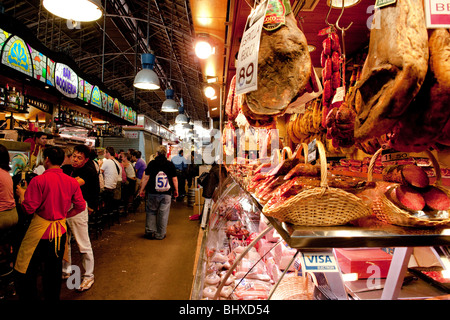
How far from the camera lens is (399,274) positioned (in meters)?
1.27

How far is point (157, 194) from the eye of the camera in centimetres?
610

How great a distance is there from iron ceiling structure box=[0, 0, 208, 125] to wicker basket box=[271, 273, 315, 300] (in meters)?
5.19

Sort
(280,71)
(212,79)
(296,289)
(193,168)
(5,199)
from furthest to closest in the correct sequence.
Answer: (193,168) → (212,79) → (5,199) → (296,289) → (280,71)

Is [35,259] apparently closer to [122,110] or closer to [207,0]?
[207,0]

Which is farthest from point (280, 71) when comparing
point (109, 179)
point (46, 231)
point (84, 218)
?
point (109, 179)

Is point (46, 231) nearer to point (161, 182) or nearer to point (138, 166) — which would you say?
point (161, 182)

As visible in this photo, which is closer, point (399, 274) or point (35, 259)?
point (399, 274)

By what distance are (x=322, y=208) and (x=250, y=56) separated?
70 centimetres

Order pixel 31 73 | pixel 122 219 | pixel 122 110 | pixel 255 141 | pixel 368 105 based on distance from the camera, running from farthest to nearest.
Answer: pixel 122 110 → pixel 122 219 → pixel 31 73 → pixel 255 141 → pixel 368 105

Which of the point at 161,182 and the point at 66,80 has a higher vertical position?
the point at 66,80

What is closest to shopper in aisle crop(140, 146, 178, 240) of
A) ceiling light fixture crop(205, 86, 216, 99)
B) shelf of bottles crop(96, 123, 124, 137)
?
ceiling light fixture crop(205, 86, 216, 99)

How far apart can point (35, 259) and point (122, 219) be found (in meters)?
5.20

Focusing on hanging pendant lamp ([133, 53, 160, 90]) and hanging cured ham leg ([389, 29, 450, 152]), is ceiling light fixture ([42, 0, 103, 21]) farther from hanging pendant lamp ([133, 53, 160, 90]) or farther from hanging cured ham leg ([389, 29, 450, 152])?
hanging cured ham leg ([389, 29, 450, 152])
